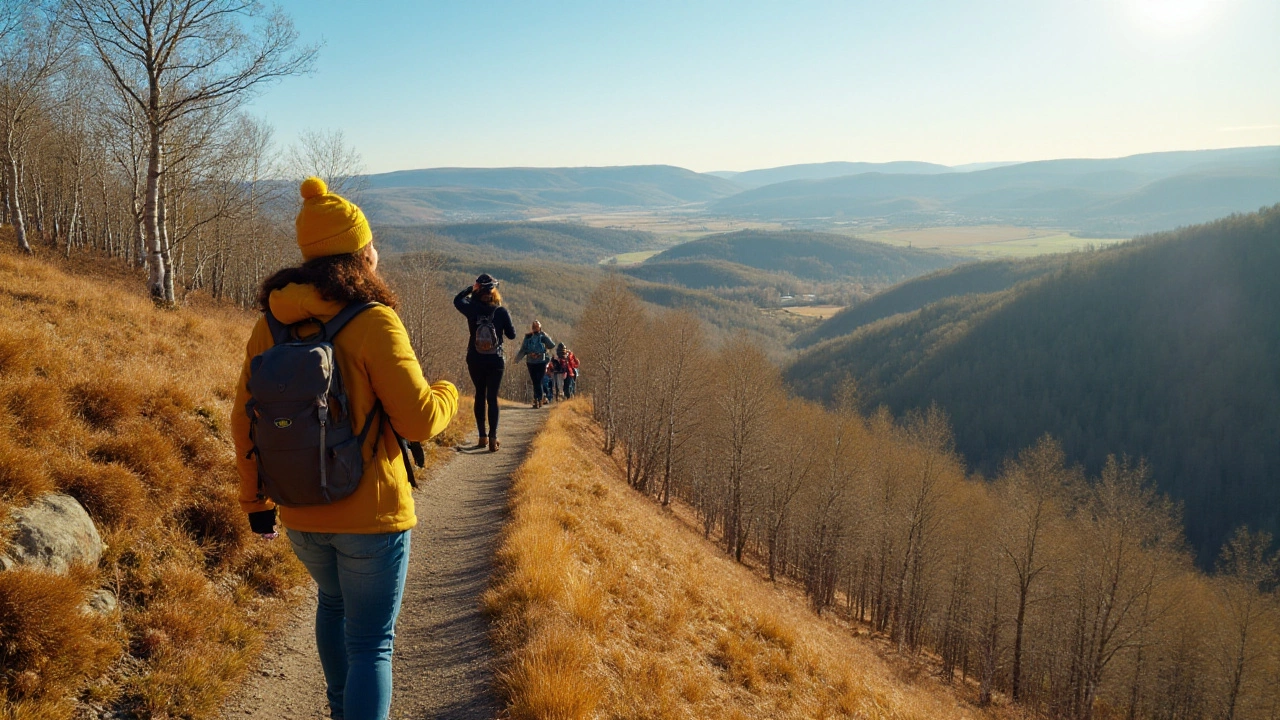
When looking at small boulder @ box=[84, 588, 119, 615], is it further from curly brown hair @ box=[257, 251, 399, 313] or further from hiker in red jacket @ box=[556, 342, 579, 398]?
hiker in red jacket @ box=[556, 342, 579, 398]

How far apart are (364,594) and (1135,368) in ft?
458

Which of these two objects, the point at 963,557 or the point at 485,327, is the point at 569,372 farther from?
the point at 963,557

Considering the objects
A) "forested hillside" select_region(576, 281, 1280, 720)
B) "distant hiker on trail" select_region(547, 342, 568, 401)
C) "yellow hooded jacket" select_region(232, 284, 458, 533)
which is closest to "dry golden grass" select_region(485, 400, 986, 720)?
"yellow hooded jacket" select_region(232, 284, 458, 533)

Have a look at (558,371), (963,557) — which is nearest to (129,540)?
(558,371)

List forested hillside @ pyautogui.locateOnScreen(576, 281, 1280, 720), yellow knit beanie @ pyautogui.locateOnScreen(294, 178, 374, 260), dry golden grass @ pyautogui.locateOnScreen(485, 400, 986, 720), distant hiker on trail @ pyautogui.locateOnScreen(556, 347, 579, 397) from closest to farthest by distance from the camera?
yellow knit beanie @ pyautogui.locateOnScreen(294, 178, 374, 260) < dry golden grass @ pyautogui.locateOnScreen(485, 400, 986, 720) < distant hiker on trail @ pyautogui.locateOnScreen(556, 347, 579, 397) < forested hillside @ pyautogui.locateOnScreen(576, 281, 1280, 720)

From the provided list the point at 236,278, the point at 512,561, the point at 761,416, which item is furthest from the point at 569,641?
the point at 236,278

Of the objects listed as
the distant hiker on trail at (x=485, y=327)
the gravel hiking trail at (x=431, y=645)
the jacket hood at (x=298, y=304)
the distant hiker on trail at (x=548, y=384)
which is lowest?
the distant hiker on trail at (x=548, y=384)

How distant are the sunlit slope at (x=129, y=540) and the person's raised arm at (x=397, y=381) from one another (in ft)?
8.72

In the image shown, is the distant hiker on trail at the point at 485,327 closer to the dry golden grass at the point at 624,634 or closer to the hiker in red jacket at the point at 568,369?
the dry golden grass at the point at 624,634

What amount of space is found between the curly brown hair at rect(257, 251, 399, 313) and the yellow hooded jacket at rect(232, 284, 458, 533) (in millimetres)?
44

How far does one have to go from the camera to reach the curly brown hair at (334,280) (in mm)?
2809

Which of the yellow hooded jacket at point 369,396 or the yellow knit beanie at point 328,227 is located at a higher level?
the yellow knit beanie at point 328,227

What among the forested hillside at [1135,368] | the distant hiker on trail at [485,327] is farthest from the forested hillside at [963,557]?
the forested hillside at [1135,368]

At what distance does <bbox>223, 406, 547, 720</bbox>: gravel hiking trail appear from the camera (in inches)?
179
